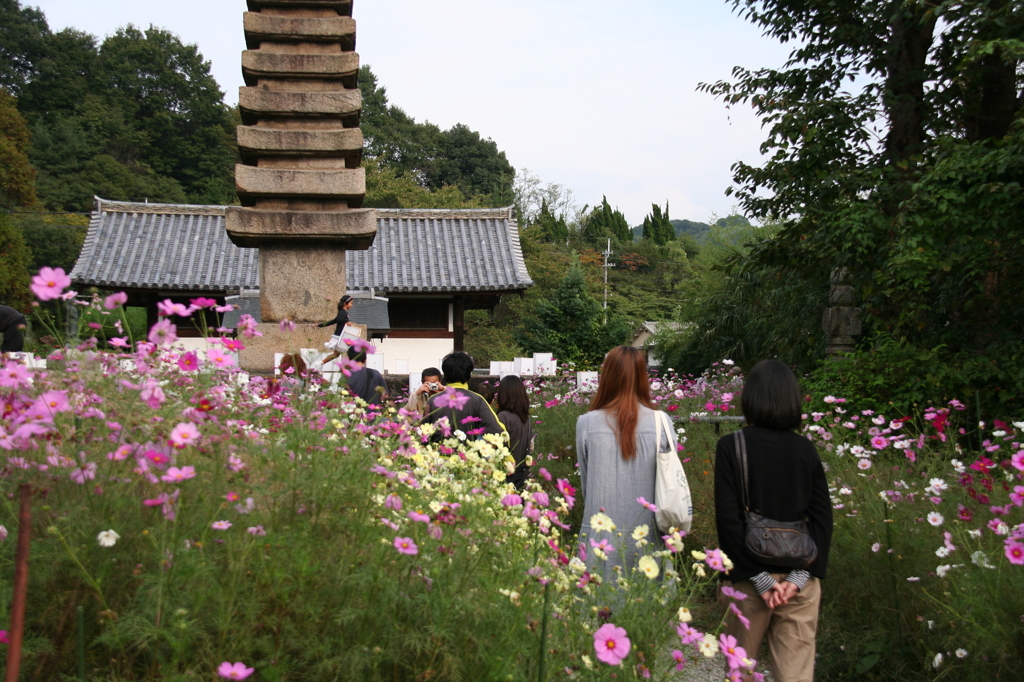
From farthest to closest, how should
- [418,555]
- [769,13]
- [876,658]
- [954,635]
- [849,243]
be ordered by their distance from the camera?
[769,13], [849,243], [876,658], [954,635], [418,555]

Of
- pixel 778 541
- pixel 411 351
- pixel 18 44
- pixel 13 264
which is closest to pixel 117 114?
pixel 18 44

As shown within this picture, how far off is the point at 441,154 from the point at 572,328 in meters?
26.1

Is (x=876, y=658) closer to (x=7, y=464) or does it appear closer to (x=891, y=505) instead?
(x=891, y=505)

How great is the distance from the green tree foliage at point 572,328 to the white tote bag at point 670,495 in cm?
2520

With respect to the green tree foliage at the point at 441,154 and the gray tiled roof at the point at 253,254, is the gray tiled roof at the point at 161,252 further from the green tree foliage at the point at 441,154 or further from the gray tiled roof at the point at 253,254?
the green tree foliage at the point at 441,154

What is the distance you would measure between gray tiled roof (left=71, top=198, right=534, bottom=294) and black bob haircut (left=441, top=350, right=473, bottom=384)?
679 inches

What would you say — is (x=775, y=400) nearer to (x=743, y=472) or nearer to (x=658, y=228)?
(x=743, y=472)

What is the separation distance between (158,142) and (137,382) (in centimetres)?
4858

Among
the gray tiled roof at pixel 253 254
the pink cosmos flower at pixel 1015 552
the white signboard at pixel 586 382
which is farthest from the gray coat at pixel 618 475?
the gray tiled roof at pixel 253 254

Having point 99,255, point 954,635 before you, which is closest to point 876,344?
point 954,635

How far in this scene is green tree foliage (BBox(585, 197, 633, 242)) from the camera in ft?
180

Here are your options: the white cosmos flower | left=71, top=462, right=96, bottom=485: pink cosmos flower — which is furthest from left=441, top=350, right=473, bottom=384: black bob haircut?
the white cosmos flower

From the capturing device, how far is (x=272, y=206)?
7.19 m

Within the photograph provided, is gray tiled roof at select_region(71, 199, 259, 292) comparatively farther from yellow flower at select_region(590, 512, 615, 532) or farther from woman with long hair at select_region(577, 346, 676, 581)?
yellow flower at select_region(590, 512, 615, 532)
